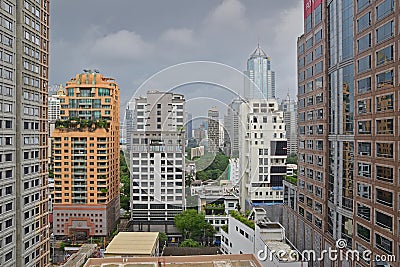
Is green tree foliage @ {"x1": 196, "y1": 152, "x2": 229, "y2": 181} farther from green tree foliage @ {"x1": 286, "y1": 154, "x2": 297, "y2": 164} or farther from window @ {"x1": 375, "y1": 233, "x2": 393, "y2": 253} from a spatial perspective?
green tree foliage @ {"x1": 286, "y1": 154, "x2": 297, "y2": 164}

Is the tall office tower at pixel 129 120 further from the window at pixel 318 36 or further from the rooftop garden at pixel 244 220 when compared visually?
the window at pixel 318 36

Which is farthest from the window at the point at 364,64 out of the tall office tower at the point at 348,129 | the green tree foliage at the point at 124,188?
the green tree foliage at the point at 124,188

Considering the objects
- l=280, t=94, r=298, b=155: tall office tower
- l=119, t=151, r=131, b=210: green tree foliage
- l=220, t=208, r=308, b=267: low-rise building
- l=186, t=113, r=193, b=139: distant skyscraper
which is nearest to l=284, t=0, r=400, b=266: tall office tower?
l=220, t=208, r=308, b=267: low-rise building

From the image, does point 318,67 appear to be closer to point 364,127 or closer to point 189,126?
Answer: point 364,127

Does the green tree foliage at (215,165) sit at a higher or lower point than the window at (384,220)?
higher

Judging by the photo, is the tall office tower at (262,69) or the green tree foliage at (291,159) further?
the green tree foliage at (291,159)
